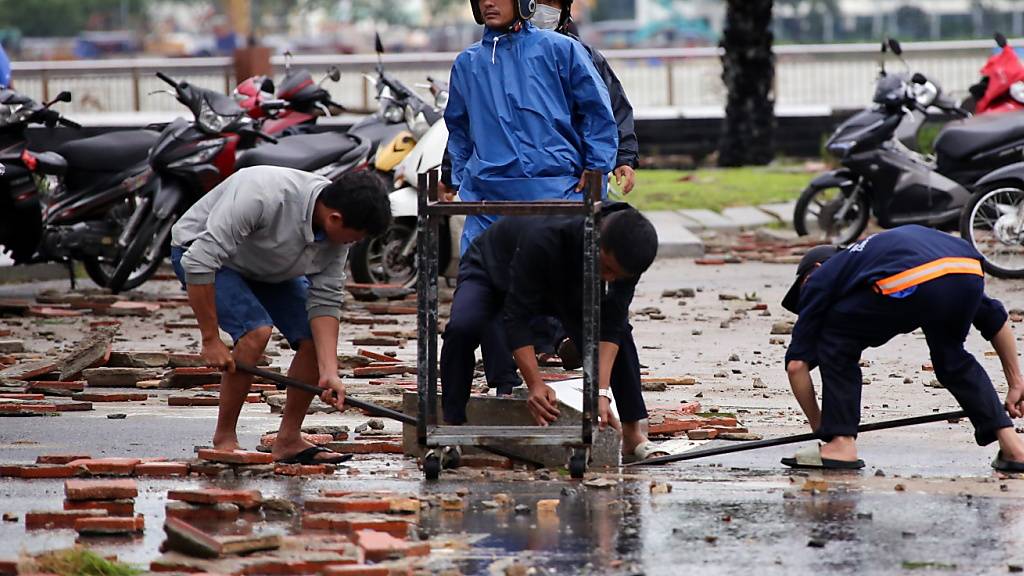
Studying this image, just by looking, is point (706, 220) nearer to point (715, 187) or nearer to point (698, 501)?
point (715, 187)

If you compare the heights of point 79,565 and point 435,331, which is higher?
point 435,331

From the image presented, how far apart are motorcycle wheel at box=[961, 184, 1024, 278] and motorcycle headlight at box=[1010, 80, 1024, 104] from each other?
7.38 ft

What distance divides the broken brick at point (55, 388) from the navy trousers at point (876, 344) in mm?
4107

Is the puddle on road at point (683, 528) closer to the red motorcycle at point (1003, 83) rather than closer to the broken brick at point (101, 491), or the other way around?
the broken brick at point (101, 491)

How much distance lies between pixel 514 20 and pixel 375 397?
2264 millimetres

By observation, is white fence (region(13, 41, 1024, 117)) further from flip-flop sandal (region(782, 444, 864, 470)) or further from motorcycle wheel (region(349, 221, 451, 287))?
flip-flop sandal (region(782, 444, 864, 470))

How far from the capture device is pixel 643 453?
7.19m

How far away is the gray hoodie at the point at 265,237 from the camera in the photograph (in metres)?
6.70

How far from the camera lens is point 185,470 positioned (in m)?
6.86

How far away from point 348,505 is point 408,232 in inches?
290

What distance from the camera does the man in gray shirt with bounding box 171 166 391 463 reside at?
22.0 feet

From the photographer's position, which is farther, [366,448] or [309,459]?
[366,448]

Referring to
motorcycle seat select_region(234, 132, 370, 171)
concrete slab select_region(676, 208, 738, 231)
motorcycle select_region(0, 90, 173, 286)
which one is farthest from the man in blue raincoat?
concrete slab select_region(676, 208, 738, 231)

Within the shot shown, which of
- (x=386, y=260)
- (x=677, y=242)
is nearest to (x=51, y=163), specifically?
(x=386, y=260)
